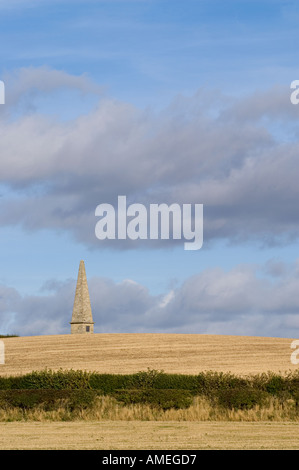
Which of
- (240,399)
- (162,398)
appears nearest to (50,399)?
(162,398)

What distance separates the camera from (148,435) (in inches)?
835

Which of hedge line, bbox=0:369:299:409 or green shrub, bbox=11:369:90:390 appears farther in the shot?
green shrub, bbox=11:369:90:390

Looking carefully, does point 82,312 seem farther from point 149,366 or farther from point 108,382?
point 108,382

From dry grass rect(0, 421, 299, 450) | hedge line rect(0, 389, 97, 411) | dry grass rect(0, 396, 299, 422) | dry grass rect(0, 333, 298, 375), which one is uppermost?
dry grass rect(0, 333, 298, 375)

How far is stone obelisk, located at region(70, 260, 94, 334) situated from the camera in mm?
61281

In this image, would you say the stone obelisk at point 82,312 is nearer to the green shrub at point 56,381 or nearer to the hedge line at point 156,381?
the hedge line at point 156,381

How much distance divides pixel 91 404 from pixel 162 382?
6.92 m

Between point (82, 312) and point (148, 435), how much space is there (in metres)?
40.7

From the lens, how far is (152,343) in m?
54.9

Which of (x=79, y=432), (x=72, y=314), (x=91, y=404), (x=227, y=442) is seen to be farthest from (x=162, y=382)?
(x=72, y=314)

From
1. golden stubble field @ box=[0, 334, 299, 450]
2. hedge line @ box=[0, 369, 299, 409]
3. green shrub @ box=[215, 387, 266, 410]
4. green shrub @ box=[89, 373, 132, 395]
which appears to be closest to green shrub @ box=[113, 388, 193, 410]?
hedge line @ box=[0, 369, 299, 409]

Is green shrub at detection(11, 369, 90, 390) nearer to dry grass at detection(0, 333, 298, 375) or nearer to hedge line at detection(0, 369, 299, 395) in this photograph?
hedge line at detection(0, 369, 299, 395)

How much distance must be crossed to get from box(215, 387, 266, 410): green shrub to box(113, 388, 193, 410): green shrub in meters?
1.32
